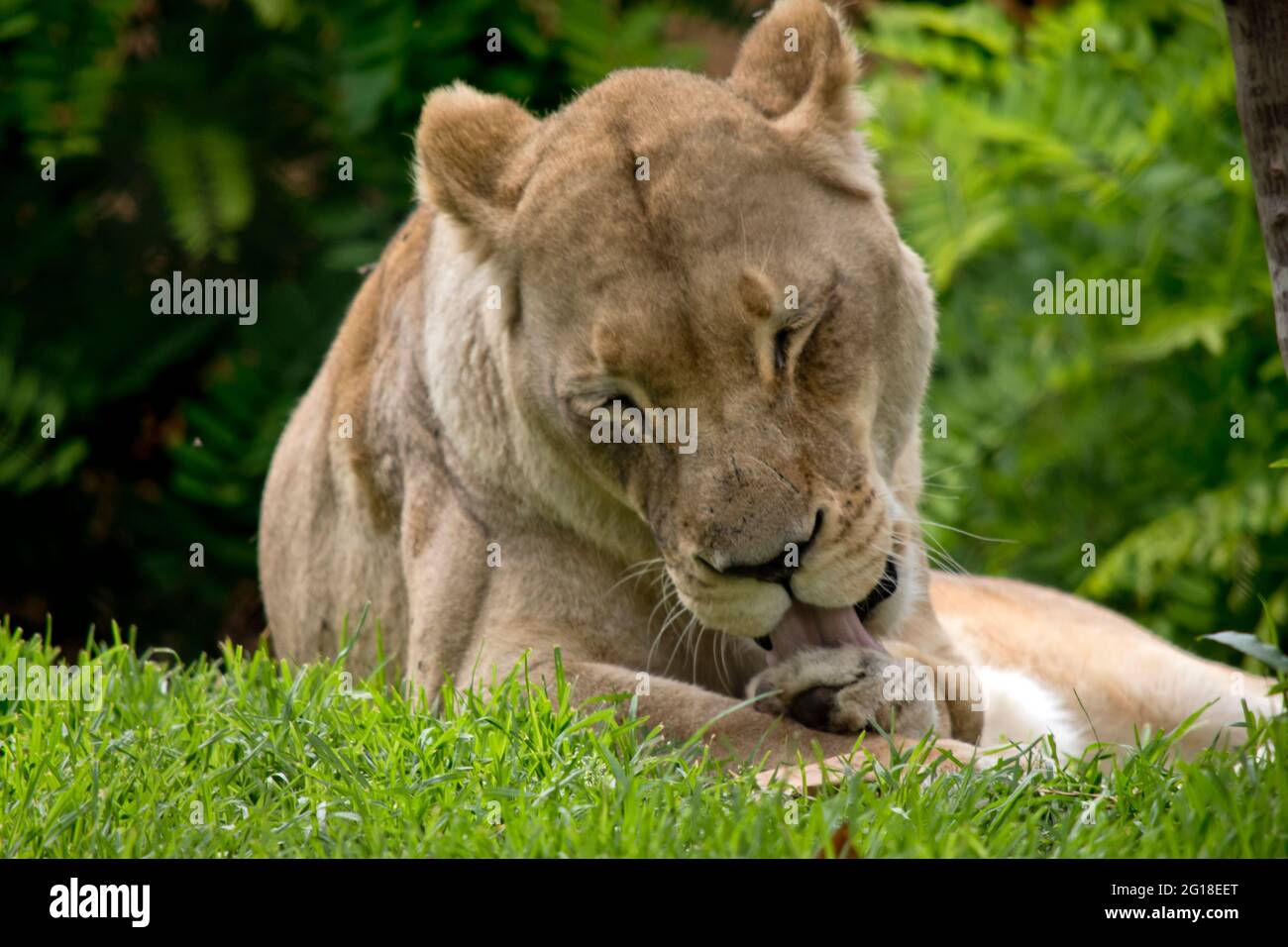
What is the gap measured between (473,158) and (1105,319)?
16.6 feet

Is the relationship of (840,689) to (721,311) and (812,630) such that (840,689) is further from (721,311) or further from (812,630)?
(721,311)

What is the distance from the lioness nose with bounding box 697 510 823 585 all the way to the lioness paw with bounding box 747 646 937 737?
0.88 ft

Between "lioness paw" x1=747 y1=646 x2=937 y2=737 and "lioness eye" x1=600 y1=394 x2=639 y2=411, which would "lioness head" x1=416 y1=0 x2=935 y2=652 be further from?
"lioness paw" x1=747 y1=646 x2=937 y2=737

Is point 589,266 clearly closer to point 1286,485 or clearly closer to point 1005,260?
Answer: point 1286,485

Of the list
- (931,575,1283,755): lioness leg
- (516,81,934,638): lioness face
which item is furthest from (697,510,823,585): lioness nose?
(931,575,1283,755): lioness leg

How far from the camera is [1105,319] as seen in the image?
8.98m

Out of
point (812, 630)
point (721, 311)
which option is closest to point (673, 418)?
point (721, 311)

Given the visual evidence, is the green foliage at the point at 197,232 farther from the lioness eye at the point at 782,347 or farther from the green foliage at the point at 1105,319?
the lioness eye at the point at 782,347

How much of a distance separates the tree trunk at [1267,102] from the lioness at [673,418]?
1.01m

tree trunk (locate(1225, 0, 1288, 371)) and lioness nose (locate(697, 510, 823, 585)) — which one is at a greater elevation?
tree trunk (locate(1225, 0, 1288, 371))

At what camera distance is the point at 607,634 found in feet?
15.9

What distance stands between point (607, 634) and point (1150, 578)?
4377mm

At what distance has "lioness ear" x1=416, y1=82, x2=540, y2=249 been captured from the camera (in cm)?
472
